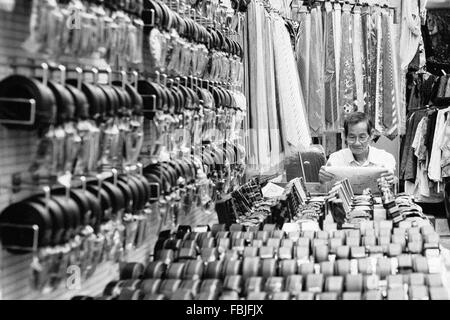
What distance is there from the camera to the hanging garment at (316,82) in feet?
16.3

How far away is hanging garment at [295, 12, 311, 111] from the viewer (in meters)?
4.97

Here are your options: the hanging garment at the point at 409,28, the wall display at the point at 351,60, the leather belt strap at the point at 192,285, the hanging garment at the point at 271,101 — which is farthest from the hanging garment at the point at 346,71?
the leather belt strap at the point at 192,285

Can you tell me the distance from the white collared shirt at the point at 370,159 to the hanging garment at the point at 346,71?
2.76 feet

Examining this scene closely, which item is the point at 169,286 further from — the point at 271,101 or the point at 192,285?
the point at 271,101

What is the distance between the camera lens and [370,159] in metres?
4.28

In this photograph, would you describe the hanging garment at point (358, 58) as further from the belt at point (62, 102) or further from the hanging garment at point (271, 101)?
the belt at point (62, 102)

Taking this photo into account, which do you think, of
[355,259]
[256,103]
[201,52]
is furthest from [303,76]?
[355,259]

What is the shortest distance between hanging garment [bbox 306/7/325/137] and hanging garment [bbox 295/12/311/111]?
3 centimetres

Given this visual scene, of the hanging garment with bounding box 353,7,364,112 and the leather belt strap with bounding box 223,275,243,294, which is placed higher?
the hanging garment with bounding box 353,7,364,112

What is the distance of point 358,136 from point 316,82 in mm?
878

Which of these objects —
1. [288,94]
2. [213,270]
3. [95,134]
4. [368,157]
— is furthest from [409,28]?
[95,134]

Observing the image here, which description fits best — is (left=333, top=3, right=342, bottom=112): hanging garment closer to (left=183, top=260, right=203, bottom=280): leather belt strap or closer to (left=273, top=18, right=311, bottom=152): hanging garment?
(left=273, top=18, right=311, bottom=152): hanging garment

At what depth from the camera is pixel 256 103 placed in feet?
12.2

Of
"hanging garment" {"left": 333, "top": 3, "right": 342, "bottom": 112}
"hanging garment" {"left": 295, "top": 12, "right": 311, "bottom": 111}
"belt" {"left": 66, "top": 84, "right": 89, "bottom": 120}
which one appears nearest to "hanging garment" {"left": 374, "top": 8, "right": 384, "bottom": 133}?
"hanging garment" {"left": 333, "top": 3, "right": 342, "bottom": 112}
